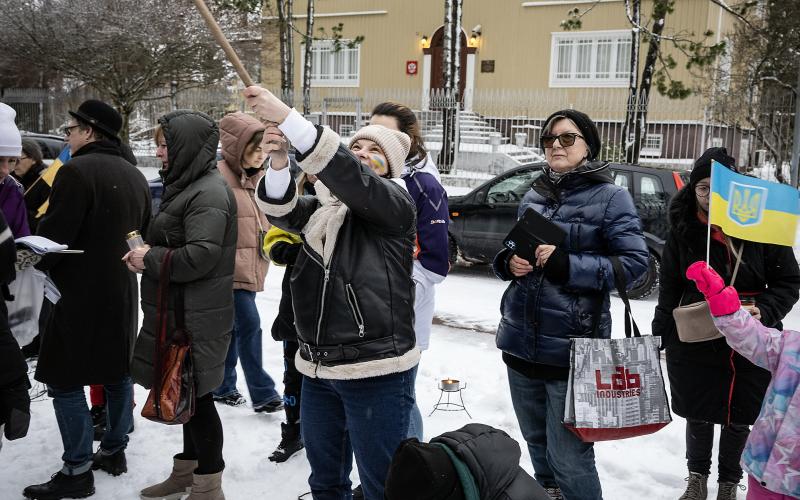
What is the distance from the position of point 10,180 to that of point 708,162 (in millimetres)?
3818

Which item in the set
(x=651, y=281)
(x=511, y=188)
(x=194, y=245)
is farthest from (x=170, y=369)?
(x=511, y=188)

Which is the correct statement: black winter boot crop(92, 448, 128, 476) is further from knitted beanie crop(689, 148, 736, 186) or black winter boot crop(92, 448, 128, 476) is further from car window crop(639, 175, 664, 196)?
car window crop(639, 175, 664, 196)

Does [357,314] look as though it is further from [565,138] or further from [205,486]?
[205,486]

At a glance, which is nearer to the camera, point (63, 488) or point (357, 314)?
point (357, 314)

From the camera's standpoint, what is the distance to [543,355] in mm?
3057

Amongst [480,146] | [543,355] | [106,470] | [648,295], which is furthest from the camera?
[480,146]

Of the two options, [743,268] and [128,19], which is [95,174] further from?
[128,19]

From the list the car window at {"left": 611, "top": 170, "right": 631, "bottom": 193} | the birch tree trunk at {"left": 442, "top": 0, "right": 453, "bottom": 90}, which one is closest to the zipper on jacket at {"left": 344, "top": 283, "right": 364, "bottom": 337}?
the car window at {"left": 611, "top": 170, "right": 631, "bottom": 193}

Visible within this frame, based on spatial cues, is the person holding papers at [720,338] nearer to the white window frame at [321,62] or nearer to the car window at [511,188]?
the car window at [511,188]

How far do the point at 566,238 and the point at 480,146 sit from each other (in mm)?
15260

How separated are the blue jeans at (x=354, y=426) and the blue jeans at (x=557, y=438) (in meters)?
0.68

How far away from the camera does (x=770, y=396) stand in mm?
2592

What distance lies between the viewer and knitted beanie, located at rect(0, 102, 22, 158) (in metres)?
3.55

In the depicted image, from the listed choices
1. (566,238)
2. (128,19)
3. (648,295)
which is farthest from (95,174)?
(128,19)
